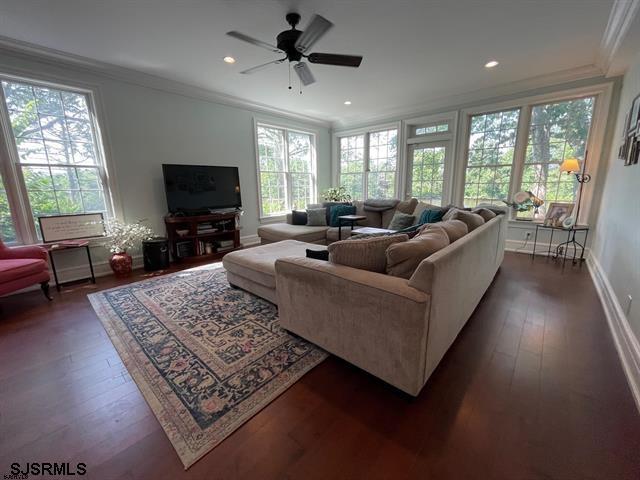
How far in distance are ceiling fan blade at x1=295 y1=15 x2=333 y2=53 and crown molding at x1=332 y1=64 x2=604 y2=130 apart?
11.2 ft

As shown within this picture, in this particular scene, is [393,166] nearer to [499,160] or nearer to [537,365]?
[499,160]

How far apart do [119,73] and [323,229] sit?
11.9ft

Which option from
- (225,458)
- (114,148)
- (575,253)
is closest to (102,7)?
(114,148)

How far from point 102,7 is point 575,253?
253 inches

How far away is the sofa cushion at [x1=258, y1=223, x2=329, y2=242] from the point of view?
4255 millimetres

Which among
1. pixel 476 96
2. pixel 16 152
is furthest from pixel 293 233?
pixel 476 96

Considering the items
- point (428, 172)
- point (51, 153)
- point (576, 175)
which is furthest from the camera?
point (428, 172)

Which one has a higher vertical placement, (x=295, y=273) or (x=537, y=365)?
(x=295, y=273)

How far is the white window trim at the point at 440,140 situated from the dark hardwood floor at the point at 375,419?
355cm

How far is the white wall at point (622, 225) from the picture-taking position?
77.6 inches

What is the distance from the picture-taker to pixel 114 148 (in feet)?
11.8

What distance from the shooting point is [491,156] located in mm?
4621

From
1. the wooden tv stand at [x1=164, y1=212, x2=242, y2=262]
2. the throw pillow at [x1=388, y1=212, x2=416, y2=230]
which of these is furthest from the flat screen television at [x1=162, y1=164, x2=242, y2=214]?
the throw pillow at [x1=388, y1=212, x2=416, y2=230]

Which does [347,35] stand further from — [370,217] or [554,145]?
[554,145]
